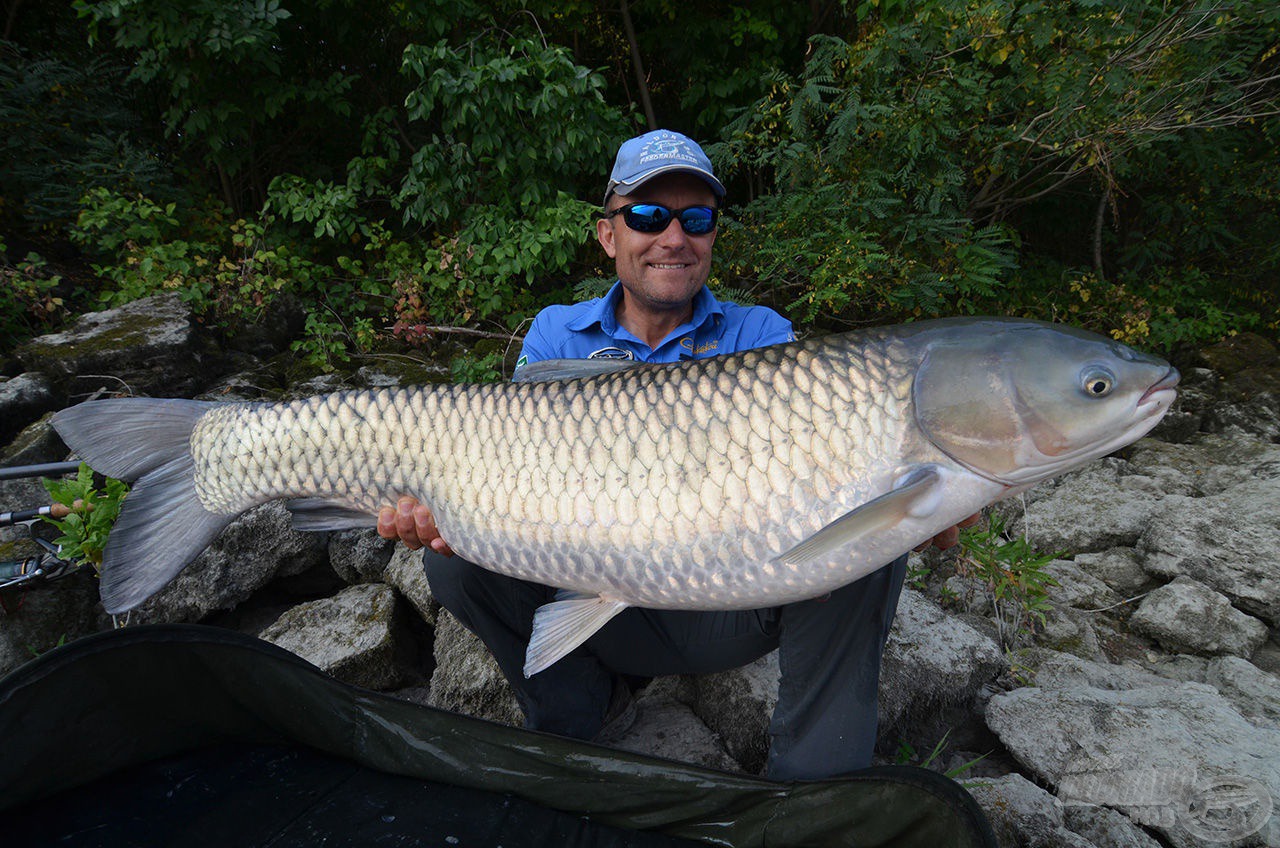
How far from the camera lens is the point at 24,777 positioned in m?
1.24

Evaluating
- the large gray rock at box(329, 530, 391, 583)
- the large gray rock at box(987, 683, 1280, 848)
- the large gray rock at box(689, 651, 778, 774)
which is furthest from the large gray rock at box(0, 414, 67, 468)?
the large gray rock at box(987, 683, 1280, 848)

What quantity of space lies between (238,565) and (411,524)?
1357 mm

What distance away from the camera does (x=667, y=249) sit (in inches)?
76.1

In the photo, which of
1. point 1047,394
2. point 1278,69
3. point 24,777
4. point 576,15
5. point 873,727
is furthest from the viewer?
point 576,15

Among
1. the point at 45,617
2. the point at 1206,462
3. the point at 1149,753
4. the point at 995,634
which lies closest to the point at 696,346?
the point at 995,634

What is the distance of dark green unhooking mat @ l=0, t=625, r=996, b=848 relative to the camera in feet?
4.02

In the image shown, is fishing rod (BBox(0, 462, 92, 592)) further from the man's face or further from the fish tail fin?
the man's face

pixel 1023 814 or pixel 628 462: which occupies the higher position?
pixel 628 462

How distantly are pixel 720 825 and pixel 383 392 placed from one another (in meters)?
1.14

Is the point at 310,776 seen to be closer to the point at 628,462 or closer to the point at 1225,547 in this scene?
the point at 628,462

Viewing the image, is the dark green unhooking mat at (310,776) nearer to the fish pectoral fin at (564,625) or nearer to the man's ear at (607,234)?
the fish pectoral fin at (564,625)

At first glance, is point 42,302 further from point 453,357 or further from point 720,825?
point 720,825

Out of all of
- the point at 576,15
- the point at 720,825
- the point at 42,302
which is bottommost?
the point at 720,825

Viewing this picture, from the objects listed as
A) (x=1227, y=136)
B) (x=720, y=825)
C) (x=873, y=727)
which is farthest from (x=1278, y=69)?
(x=720, y=825)
